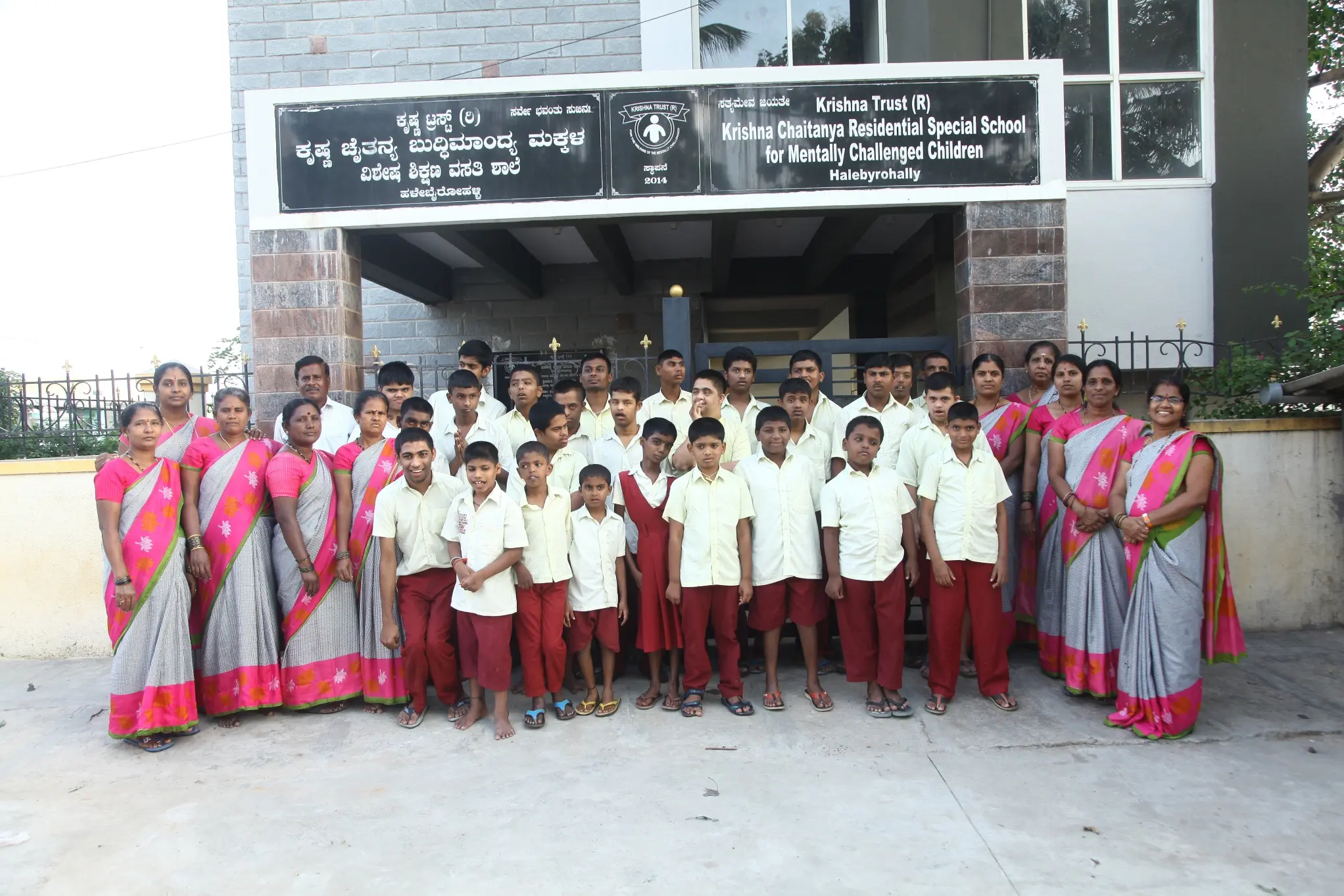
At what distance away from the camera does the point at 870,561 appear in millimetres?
4148

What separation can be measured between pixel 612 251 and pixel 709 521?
154 inches

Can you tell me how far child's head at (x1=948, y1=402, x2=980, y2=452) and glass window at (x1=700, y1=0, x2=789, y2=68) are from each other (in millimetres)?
4604

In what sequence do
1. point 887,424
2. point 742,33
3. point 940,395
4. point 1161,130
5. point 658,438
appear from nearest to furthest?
point 658,438
point 940,395
point 887,424
point 1161,130
point 742,33

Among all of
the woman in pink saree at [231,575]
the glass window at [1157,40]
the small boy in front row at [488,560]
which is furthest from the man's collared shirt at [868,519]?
the glass window at [1157,40]

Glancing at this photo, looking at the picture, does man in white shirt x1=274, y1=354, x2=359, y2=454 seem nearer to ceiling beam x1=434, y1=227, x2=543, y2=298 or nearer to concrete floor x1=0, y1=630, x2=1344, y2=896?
ceiling beam x1=434, y1=227, x2=543, y2=298

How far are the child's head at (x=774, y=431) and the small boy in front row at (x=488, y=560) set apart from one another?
120cm

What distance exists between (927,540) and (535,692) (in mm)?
1946

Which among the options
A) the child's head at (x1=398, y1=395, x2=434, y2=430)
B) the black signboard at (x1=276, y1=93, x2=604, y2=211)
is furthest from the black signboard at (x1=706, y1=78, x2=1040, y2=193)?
the child's head at (x1=398, y1=395, x2=434, y2=430)

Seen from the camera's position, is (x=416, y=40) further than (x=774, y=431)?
Yes

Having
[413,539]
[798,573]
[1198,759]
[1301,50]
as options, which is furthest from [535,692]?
[1301,50]

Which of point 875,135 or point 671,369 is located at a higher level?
point 875,135

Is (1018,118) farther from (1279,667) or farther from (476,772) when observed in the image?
(476,772)

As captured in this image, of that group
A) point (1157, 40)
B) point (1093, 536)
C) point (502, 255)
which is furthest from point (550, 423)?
point (1157, 40)

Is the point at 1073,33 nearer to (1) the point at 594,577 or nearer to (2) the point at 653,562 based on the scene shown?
(2) the point at 653,562
